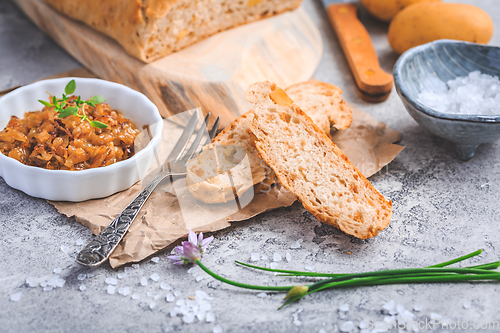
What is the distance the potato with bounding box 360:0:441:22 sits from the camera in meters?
4.01

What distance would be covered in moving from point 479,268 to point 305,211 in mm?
950

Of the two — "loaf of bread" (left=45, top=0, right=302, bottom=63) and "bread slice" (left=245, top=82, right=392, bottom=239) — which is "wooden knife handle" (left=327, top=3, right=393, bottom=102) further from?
"bread slice" (left=245, top=82, right=392, bottom=239)

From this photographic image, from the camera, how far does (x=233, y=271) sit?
2.12m

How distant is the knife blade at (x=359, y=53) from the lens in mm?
3328

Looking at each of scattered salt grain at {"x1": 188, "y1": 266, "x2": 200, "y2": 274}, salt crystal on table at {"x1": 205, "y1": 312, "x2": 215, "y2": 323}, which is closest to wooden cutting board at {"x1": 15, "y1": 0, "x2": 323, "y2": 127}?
scattered salt grain at {"x1": 188, "y1": 266, "x2": 200, "y2": 274}

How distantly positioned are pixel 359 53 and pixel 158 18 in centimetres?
177

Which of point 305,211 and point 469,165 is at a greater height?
point 305,211

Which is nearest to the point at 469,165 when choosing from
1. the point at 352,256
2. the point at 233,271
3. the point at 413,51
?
the point at 413,51

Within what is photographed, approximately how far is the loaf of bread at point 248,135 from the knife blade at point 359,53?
50 centimetres

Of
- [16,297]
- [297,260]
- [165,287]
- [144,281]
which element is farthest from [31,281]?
[297,260]

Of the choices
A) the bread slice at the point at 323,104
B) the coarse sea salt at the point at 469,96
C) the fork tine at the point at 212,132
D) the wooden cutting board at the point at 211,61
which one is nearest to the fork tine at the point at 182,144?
the fork tine at the point at 212,132

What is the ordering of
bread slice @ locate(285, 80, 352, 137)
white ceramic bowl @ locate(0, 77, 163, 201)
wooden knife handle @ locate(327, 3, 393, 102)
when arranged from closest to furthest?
white ceramic bowl @ locate(0, 77, 163, 201) < bread slice @ locate(285, 80, 352, 137) < wooden knife handle @ locate(327, 3, 393, 102)

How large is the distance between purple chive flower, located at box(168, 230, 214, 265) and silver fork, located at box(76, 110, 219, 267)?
0.32 metres

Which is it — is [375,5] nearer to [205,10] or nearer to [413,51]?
[413,51]
